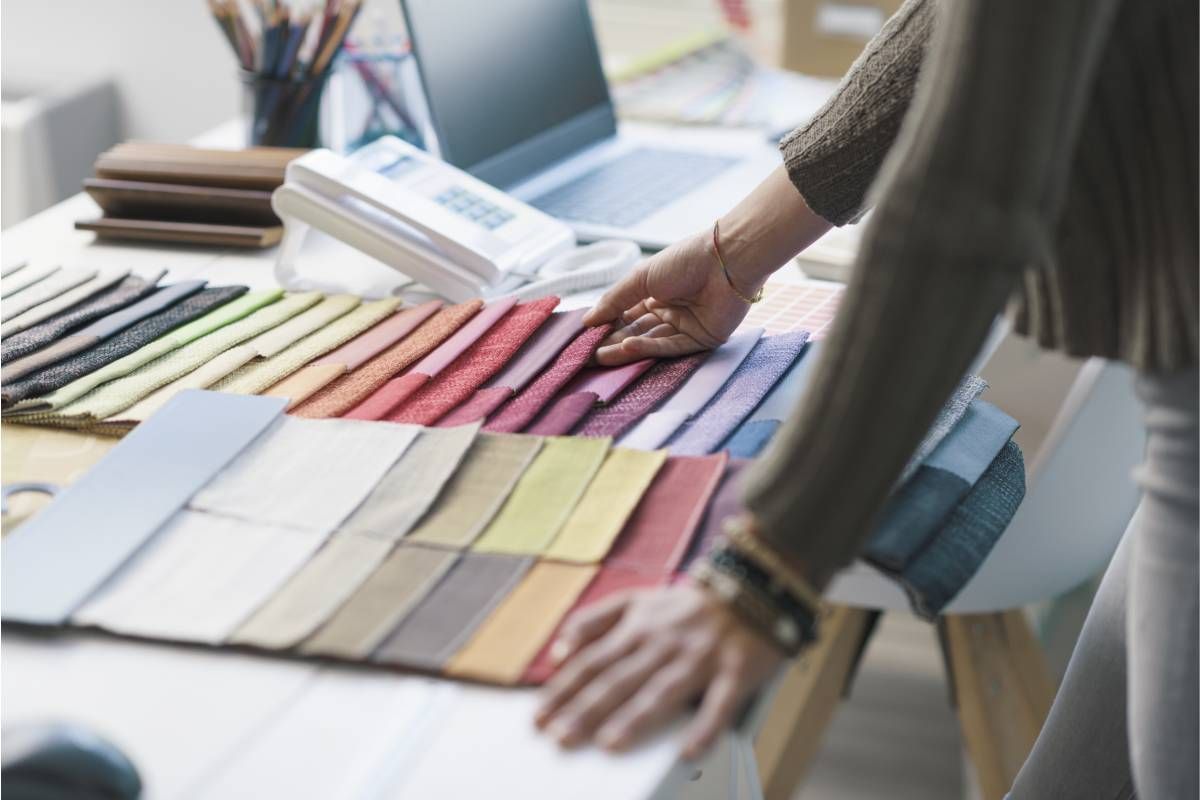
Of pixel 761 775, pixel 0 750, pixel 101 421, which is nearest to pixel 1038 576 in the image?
pixel 761 775

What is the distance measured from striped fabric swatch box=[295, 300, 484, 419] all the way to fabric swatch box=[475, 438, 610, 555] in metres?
0.10

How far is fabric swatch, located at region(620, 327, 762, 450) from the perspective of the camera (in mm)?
826

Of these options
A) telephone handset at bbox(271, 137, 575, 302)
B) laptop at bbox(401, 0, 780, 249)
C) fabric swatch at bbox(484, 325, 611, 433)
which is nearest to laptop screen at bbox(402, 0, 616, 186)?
laptop at bbox(401, 0, 780, 249)

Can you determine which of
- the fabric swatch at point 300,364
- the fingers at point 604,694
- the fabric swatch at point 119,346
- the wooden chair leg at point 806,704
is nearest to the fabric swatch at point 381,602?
the fingers at point 604,694

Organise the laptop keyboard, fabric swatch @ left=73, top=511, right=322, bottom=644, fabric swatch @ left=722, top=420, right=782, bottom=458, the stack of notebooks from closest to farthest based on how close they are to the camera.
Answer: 1. fabric swatch @ left=73, top=511, right=322, bottom=644
2. fabric swatch @ left=722, top=420, right=782, bottom=458
3. the stack of notebooks
4. the laptop keyboard

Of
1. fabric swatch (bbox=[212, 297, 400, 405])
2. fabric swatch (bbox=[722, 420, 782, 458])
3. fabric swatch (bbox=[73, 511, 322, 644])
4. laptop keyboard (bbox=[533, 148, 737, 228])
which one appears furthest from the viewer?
laptop keyboard (bbox=[533, 148, 737, 228])

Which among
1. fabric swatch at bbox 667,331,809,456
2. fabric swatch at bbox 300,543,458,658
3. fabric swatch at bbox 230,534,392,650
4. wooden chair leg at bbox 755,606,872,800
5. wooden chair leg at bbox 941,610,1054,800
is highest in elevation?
fabric swatch at bbox 230,534,392,650

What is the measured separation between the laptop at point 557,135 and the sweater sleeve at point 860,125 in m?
0.33

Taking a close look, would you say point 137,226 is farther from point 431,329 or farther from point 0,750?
point 0,750

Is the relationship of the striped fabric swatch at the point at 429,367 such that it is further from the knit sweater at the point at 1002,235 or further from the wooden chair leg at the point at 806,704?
the wooden chair leg at the point at 806,704

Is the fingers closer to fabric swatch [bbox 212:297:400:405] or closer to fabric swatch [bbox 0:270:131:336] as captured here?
fabric swatch [bbox 212:297:400:405]

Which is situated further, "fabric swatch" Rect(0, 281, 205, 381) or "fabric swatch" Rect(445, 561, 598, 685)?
"fabric swatch" Rect(0, 281, 205, 381)

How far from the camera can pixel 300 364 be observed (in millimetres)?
943

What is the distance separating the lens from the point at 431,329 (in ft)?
3.29
